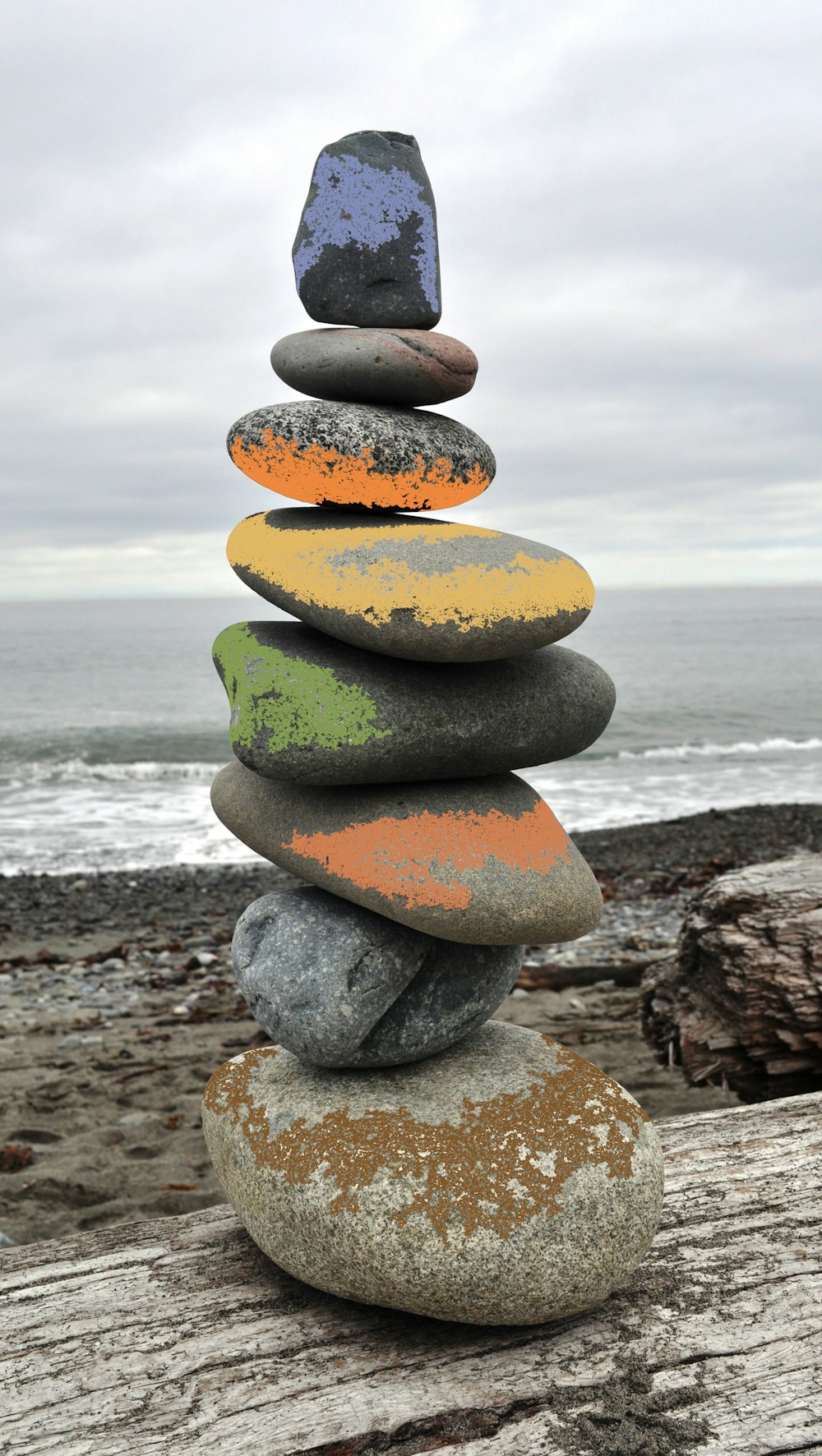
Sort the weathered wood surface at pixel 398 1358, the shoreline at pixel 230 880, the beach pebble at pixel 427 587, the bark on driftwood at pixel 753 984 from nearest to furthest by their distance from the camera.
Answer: the weathered wood surface at pixel 398 1358, the beach pebble at pixel 427 587, the bark on driftwood at pixel 753 984, the shoreline at pixel 230 880

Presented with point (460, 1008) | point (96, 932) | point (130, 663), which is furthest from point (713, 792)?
point (130, 663)

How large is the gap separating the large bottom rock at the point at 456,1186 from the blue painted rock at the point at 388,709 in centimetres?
112

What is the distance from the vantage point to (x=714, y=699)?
118 ft

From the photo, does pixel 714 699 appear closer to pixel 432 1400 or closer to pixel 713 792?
pixel 713 792

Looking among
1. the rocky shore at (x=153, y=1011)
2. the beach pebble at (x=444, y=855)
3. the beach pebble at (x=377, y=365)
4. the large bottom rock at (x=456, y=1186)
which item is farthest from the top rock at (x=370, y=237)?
the rocky shore at (x=153, y=1011)

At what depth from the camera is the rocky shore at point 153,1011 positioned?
5324 millimetres

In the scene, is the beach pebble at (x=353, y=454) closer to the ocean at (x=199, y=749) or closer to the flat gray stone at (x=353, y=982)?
the flat gray stone at (x=353, y=982)

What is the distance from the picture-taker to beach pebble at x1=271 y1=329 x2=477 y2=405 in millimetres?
3539

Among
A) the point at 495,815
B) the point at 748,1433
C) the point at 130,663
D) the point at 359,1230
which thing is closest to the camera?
the point at 748,1433

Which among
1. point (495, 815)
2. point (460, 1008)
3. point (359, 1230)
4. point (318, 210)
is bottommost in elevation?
point (359, 1230)

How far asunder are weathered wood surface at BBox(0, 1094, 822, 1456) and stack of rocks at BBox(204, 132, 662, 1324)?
18cm

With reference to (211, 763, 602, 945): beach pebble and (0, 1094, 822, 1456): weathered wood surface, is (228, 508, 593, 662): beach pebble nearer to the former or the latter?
(211, 763, 602, 945): beach pebble

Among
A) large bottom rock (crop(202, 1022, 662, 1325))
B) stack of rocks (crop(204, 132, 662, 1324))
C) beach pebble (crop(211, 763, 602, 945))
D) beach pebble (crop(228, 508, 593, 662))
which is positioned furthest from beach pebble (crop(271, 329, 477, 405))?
large bottom rock (crop(202, 1022, 662, 1325))

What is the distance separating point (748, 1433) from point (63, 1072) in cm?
523
